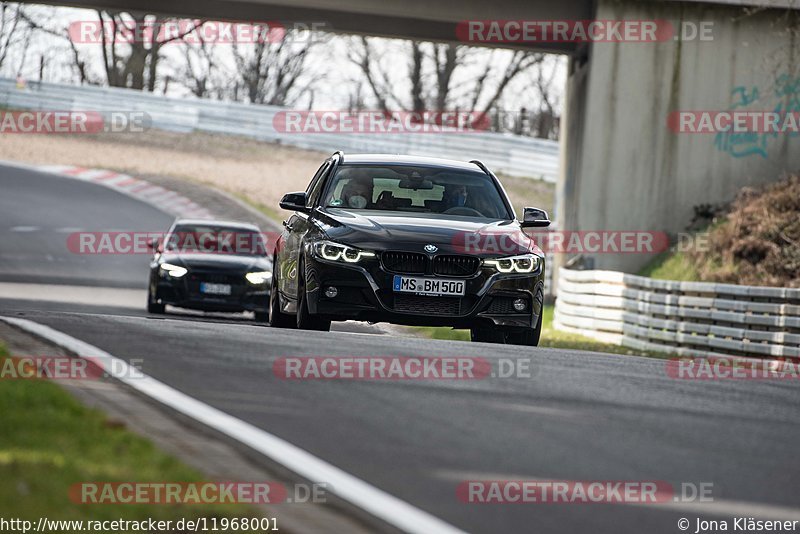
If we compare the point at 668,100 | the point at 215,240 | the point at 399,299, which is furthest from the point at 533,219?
the point at 668,100

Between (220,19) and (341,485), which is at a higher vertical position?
(220,19)

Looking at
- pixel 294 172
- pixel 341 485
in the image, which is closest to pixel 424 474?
pixel 341 485

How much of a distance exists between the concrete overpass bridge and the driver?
1548 cm

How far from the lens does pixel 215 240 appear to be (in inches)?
915

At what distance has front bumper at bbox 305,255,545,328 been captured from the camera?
42.0 feet

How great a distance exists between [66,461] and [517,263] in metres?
7.40

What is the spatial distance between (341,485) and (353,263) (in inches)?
258

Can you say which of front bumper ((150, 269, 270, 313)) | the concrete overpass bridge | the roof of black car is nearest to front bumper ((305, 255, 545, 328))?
the roof of black car

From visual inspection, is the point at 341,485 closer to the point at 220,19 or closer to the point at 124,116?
the point at 220,19

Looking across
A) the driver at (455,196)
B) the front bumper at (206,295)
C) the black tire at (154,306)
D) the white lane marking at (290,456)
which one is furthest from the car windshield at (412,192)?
the black tire at (154,306)

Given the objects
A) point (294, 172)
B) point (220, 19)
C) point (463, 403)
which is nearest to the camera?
point (463, 403)

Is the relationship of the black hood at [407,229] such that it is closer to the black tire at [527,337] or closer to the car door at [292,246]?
the car door at [292,246]

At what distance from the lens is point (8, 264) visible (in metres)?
32.2

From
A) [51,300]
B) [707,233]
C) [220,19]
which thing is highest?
[220,19]
